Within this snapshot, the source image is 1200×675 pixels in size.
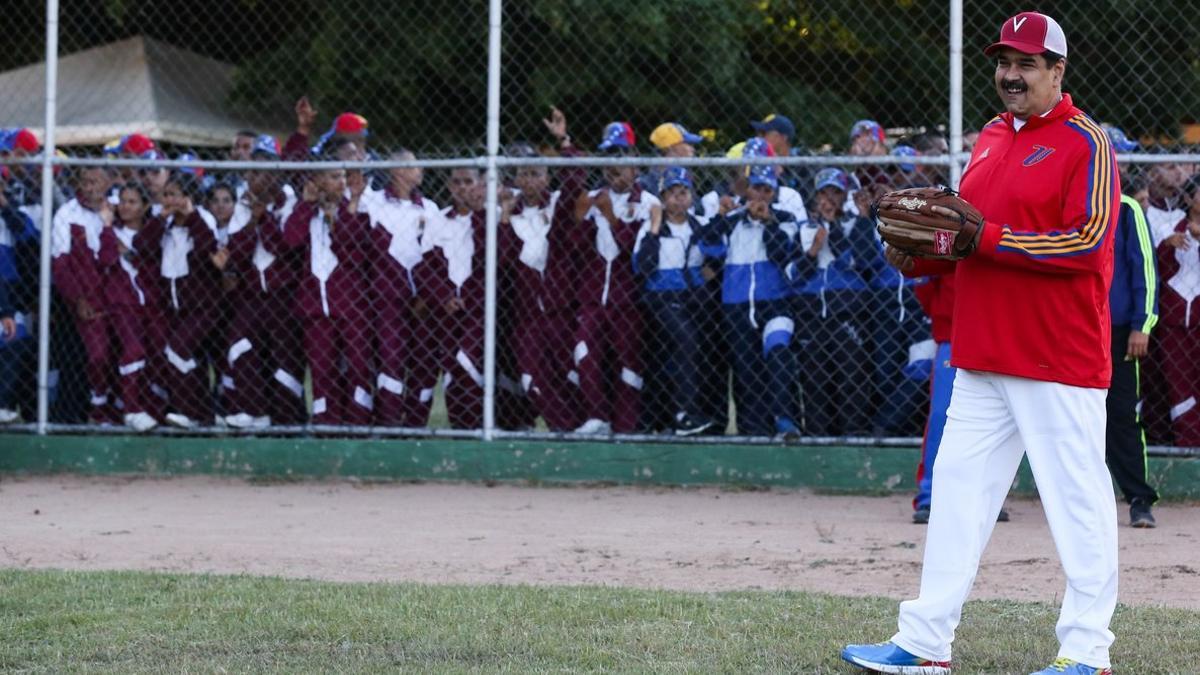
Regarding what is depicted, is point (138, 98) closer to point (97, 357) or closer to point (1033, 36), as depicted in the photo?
point (97, 357)

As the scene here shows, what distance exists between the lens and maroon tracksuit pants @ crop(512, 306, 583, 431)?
32.9 feet

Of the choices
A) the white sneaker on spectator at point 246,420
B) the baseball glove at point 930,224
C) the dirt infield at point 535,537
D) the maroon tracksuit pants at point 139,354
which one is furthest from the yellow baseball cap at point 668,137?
the baseball glove at point 930,224

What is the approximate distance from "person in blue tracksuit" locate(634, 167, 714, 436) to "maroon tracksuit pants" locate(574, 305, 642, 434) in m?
0.16

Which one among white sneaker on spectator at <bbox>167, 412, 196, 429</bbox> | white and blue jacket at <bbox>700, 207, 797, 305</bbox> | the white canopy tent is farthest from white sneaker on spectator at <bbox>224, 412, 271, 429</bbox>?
the white canopy tent

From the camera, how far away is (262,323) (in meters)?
10.4

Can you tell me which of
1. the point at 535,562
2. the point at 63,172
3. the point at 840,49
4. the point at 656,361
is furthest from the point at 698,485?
the point at 840,49

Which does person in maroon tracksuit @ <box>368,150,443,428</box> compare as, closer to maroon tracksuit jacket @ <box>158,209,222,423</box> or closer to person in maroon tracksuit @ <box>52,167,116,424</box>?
maroon tracksuit jacket @ <box>158,209,222,423</box>

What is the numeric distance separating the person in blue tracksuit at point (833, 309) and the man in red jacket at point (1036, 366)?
4.49m

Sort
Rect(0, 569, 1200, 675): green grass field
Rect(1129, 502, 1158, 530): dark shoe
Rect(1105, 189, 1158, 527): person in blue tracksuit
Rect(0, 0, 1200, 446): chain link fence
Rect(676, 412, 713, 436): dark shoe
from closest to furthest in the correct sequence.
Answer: Rect(0, 569, 1200, 675): green grass field
Rect(1105, 189, 1158, 527): person in blue tracksuit
Rect(1129, 502, 1158, 530): dark shoe
Rect(0, 0, 1200, 446): chain link fence
Rect(676, 412, 713, 436): dark shoe

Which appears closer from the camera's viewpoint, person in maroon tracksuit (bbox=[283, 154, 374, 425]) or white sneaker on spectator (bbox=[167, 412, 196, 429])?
person in maroon tracksuit (bbox=[283, 154, 374, 425])

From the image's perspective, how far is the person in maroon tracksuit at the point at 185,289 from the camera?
10438mm

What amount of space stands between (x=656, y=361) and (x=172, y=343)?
3.11 metres

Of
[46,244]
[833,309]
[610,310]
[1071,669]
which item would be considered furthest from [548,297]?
[1071,669]

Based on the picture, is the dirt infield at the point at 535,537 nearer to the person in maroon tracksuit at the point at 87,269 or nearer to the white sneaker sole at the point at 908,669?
the person in maroon tracksuit at the point at 87,269
